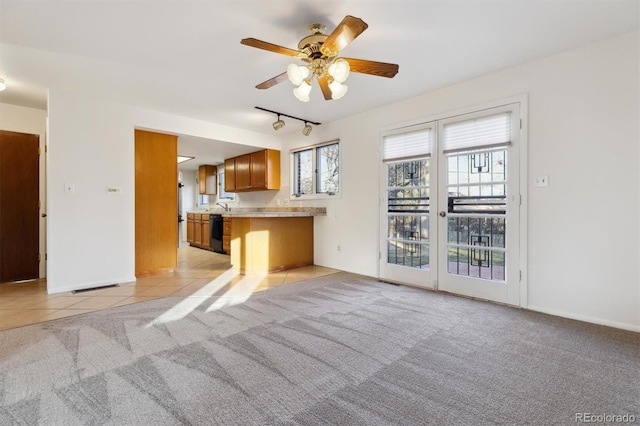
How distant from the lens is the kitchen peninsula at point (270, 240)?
4445mm

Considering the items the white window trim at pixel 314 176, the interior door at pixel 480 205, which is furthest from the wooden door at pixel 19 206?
the interior door at pixel 480 205

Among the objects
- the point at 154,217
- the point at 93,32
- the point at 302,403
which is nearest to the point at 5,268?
the point at 154,217

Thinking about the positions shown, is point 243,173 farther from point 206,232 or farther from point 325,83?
point 325,83

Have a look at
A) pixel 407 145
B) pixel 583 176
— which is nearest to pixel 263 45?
pixel 407 145

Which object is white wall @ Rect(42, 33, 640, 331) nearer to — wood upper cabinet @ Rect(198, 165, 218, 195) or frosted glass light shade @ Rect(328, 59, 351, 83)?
frosted glass light shade @ Rect(328, 59, 351, 83)

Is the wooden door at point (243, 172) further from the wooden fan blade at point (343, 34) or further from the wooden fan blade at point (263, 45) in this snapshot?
the wooden fan blade at point (343, 34)

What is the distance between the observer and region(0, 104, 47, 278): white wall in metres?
3.94

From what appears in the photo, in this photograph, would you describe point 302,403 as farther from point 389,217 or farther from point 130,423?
point 389,217

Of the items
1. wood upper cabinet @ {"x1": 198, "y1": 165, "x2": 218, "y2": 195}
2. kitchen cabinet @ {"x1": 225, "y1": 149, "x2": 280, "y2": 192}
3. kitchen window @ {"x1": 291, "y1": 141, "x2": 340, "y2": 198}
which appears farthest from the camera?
wood upper cabinet @ {"x1": 198, "y1": 165, "x2": 218, "y2": 195}

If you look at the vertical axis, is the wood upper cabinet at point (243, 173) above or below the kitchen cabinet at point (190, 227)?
above

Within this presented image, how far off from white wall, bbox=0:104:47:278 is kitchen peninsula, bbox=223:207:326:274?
99.1 inches

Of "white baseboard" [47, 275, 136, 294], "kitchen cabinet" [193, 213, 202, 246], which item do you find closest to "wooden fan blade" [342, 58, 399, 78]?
"white baseboard" [47, 275, 136, 294]

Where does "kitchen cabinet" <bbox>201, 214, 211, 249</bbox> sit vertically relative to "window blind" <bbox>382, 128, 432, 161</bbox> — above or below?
below

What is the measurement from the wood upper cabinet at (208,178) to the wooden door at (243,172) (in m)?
1.85
